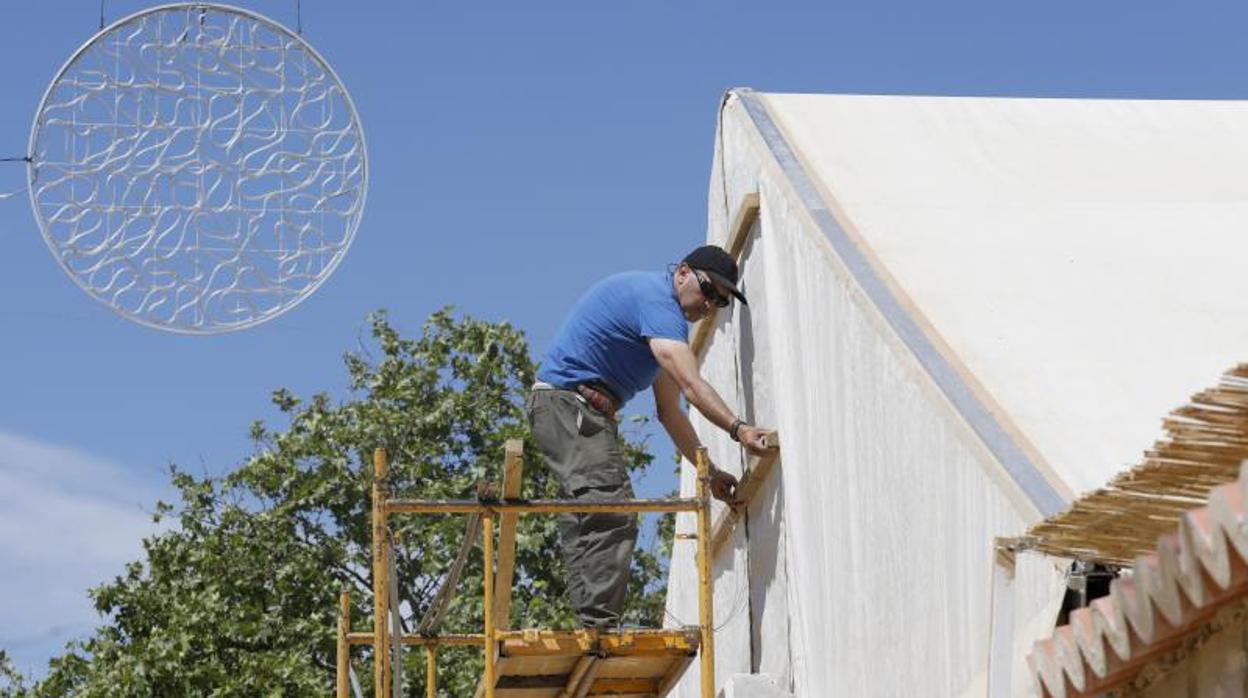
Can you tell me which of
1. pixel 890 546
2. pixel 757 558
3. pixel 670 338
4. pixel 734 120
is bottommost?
pixel 890 546

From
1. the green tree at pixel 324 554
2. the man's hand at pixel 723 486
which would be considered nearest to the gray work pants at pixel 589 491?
the man's hand at pixel 723 486

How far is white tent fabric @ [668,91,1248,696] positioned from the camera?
7074 mm

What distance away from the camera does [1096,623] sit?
498cm

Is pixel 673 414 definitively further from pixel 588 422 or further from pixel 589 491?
pixel 589 491

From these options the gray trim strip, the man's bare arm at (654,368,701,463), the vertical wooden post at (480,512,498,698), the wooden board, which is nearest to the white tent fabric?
the gray trim strip

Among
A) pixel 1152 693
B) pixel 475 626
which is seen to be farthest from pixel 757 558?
pixel 475 626

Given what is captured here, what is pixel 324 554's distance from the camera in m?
24.3

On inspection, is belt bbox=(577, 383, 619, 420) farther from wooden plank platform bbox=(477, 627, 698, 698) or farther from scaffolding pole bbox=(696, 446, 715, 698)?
wooden plank platform bbox=(477, 627, 698, 698)

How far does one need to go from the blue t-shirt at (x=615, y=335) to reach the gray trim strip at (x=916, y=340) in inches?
29.1

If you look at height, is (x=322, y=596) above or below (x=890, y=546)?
above

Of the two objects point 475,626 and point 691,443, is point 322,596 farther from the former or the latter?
point 691,443

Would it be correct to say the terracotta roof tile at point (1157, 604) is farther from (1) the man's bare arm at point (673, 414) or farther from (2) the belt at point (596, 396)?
(1) the man's bare arm at point (673, 414)

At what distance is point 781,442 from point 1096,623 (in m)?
4.38

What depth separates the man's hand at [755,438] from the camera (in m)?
9.45
